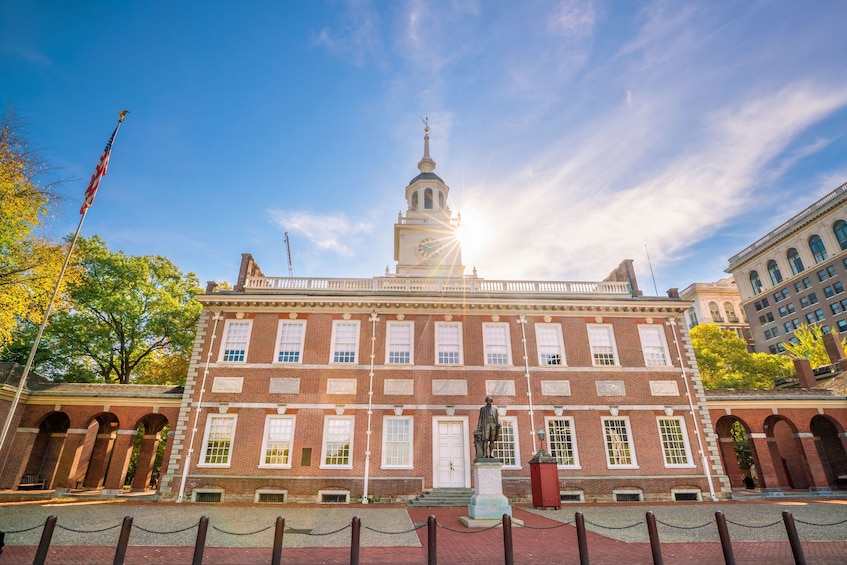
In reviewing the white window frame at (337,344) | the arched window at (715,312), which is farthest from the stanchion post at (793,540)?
the arched window at (715,312)

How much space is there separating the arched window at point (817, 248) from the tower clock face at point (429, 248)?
52.0 meters

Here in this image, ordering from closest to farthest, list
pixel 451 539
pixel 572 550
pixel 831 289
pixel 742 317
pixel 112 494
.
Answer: pixel 572 550 < pixel 451 539 < pixel 112 494 < pixel 831 289 < pixel 742 317

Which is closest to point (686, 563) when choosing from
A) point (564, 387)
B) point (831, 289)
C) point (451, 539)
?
point (451, 539)

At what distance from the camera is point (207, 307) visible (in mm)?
21156

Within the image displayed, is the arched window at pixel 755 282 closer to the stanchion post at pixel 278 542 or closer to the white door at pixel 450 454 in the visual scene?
the white door at pixel 450 454

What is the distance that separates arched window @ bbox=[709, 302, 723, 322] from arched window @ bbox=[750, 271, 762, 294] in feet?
30.1

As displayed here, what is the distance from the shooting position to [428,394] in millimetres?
19906

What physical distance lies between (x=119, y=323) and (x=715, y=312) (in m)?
83.0

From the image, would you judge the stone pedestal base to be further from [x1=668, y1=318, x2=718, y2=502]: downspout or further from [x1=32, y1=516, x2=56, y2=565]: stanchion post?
[x1=668, y1=318, x2=718, y2=502]: downspout

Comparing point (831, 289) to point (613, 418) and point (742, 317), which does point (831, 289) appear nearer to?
point (742, 317)

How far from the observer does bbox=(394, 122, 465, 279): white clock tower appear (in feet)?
111

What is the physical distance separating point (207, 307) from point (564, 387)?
1788 cm

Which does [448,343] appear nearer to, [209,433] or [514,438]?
[514,438]

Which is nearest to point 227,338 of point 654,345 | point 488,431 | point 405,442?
point 405,442
